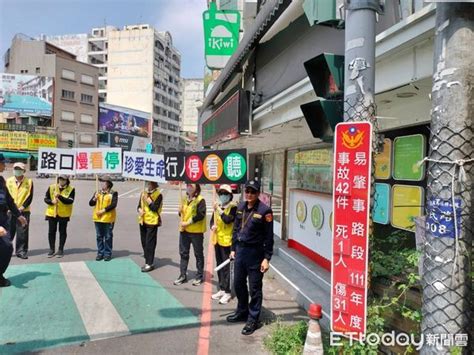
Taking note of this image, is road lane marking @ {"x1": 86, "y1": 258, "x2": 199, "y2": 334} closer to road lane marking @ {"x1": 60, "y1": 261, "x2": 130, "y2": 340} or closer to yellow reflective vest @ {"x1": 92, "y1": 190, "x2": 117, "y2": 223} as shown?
road lane marking @ {"x1": 60, "y1": 261, "x2": 130, "y2": 340}

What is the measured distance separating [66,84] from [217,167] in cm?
5851

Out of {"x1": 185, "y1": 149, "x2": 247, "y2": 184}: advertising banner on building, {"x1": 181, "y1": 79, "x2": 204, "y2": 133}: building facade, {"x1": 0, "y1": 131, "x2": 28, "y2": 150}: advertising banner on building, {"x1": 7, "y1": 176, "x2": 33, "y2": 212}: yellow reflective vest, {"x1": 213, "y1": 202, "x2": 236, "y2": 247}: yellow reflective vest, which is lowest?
{"x1": 213, "y1": 202, "x2": 236, "y2": 247}: yellow reflective vest

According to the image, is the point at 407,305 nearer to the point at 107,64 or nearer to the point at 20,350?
the point at 20,350

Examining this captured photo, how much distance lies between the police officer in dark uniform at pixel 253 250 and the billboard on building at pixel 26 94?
56565 mm

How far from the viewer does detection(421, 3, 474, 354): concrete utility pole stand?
6.32 feet

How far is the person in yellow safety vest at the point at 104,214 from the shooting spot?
729 centimetres

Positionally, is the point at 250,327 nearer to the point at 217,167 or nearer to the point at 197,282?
the point at 197,282

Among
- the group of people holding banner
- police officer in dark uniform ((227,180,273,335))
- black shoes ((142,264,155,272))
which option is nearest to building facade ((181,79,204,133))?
the group of people holding banner

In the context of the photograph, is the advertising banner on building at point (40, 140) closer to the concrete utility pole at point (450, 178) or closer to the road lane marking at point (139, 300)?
the road lane marking at point (139, 300)

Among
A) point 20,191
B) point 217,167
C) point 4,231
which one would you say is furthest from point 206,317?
point 20,191

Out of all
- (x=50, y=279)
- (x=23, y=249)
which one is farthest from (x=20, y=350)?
(x=23, y=249)

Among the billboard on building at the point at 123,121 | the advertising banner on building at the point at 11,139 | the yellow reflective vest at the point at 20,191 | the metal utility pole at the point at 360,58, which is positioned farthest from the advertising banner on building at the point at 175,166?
the billboard on building at the point at 123,121

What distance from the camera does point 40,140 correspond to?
5119 centimetres

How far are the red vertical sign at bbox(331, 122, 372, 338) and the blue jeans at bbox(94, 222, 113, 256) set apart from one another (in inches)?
224
